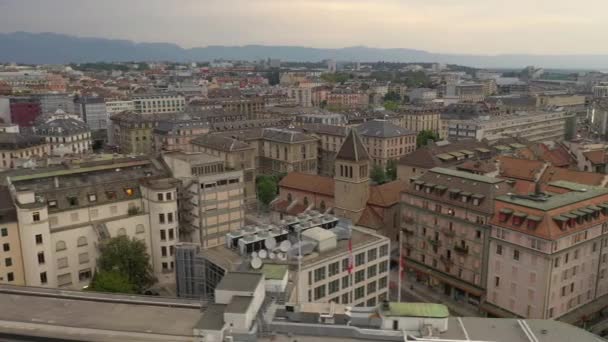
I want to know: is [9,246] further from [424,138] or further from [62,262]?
[424,138]

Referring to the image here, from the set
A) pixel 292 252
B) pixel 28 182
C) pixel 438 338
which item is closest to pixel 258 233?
pixel 292 252

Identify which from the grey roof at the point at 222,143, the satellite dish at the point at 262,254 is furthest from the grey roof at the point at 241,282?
the grey roof at the point at 222,143

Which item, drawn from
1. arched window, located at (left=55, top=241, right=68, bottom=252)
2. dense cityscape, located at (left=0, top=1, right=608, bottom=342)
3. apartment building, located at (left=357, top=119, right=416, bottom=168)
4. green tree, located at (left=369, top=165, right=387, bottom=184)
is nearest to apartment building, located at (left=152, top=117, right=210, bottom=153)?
apartment building, located at (left=357, top=119, right=416, bottom=168)

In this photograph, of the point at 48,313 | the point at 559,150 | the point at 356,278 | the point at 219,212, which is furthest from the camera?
the point at 559,150

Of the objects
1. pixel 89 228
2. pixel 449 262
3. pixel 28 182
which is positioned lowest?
pixel 449 262

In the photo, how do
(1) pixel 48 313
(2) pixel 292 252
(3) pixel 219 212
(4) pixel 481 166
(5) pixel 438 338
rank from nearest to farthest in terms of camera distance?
(5) pixel 438 338, (1) pixel 48 313, (2) pixel 292 252, (3) pixel 219 212, (4) pixel 481 166

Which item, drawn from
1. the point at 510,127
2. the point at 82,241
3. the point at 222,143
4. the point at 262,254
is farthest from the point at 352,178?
the point at 510,127

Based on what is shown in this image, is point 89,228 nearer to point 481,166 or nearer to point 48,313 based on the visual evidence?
point 48,313
